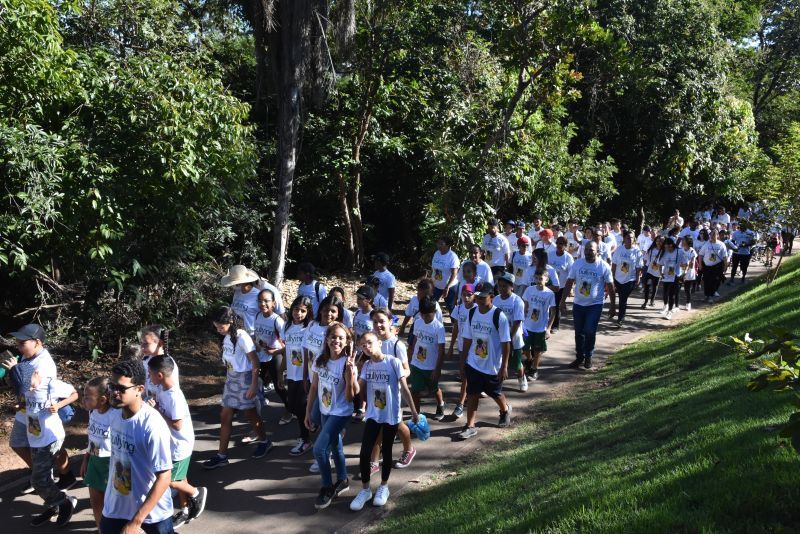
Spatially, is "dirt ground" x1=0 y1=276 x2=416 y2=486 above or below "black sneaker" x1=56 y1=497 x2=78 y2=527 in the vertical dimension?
above

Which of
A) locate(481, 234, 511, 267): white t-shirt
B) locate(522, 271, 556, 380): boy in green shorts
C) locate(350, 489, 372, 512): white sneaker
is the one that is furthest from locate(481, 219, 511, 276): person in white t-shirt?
locate(350, 489, 372, 512): white sneaker

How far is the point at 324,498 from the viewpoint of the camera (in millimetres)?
6578

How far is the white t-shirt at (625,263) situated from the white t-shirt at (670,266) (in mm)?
1152

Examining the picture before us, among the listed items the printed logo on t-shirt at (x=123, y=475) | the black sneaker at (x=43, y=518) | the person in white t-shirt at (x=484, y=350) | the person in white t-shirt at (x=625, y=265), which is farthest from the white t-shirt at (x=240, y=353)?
the person in white t-shirt at (x=625, y=265)

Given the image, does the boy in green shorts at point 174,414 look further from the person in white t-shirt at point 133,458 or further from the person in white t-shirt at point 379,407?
the person in white t-shirt at point 379,407

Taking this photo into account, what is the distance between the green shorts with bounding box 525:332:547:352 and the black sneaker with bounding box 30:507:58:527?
6.61 metres

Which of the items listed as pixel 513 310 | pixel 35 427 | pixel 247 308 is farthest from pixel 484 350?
pixel 35 427

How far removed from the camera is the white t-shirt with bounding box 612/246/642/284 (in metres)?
14.0

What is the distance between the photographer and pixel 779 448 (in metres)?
4.99

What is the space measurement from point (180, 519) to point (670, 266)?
11827 millimetres

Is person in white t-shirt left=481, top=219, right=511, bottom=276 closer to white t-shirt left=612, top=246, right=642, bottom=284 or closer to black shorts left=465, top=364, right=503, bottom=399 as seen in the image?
white t-shirt left=612, top=246, right=642, bottom=284

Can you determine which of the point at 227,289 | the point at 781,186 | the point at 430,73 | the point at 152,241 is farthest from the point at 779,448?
the point at 430,73

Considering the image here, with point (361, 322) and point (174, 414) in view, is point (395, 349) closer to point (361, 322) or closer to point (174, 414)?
point (361, 322)

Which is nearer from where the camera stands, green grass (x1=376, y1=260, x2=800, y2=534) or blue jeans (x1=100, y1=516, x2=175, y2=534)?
green grass (x1=376, y1=260, x2=800, y2=534)
